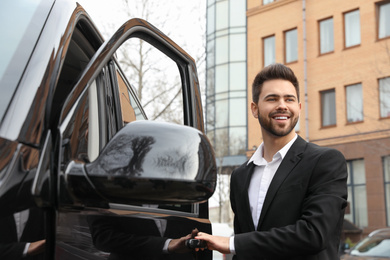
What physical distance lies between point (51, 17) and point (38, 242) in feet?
2.07

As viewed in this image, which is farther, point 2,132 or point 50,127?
point 50,127

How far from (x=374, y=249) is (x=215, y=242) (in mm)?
9269

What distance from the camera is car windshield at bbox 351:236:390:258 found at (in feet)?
34.1

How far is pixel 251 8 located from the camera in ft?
105

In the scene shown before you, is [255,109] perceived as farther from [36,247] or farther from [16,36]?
[36,247]

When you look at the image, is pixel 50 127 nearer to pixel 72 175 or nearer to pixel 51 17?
pixel 72 175

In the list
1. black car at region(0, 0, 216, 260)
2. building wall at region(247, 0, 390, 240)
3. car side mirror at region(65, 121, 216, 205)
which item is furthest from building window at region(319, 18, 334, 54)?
car side mirror at region(65, 121, 216, 205)

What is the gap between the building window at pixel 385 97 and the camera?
24.6 m

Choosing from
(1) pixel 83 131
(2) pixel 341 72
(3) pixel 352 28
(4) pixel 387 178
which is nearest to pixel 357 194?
(4) pixel 387 178

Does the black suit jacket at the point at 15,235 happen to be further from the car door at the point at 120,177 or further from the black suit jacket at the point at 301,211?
the black suit jacket at the point at 301,211

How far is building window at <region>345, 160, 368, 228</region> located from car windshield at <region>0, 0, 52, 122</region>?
26.1 meters

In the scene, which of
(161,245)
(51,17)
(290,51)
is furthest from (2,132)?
(290,51)

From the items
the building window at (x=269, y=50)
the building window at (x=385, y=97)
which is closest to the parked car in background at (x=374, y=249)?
the building window at (x=385, y=97)

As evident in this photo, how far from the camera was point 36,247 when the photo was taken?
1.24 meters
